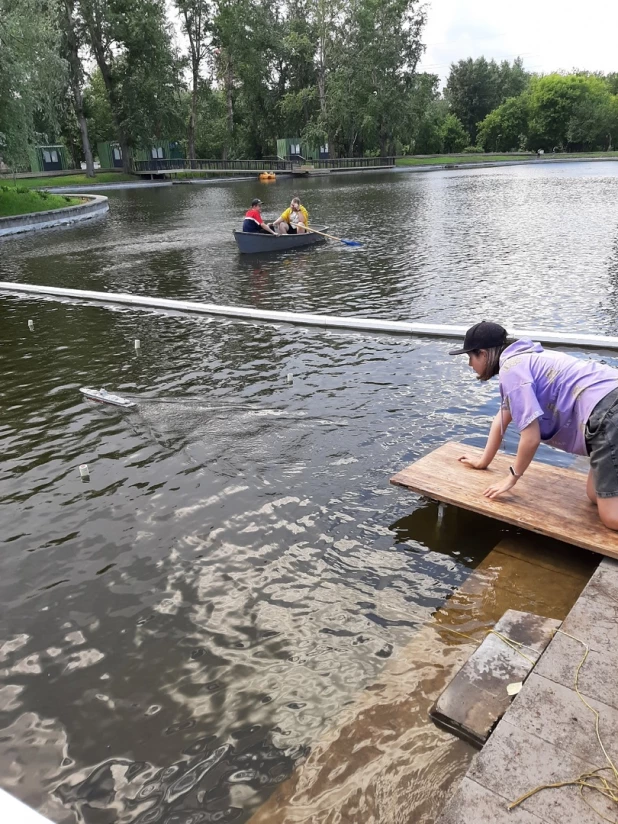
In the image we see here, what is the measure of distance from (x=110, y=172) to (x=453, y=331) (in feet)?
194

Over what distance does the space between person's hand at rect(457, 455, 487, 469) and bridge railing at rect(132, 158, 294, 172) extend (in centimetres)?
6172

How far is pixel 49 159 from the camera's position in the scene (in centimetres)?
5934

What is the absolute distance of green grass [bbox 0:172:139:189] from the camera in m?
47.9

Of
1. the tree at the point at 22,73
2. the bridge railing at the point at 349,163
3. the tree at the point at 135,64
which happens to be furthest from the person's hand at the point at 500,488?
the bridge railing at the point at 349,163

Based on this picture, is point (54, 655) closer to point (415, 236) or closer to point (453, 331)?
point (453, 331)

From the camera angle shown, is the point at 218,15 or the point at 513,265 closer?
the point at 513,265

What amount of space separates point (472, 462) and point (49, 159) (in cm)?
6549

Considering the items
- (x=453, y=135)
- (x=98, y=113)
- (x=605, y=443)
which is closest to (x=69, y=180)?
(x=98, y=113)

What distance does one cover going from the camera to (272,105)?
7006 cm

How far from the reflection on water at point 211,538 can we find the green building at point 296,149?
6204 cm

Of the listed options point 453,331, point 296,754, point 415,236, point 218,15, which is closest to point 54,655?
point 296,754

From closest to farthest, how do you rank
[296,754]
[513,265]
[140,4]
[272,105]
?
[296,754] < [513,265] < [140,4] < [272,105]

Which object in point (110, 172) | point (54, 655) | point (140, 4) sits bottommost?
point (54, 655)

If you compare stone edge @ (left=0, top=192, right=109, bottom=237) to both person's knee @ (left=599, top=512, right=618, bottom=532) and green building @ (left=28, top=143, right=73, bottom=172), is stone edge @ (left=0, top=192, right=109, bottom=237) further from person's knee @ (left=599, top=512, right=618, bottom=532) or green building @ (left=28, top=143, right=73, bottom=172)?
green building @ (left=28, top=143, right=73, bottom=172)
